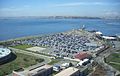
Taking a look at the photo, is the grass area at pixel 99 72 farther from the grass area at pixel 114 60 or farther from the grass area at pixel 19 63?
the grass area at pixel 19 63

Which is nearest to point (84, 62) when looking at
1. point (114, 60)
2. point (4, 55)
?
point (114, 60)

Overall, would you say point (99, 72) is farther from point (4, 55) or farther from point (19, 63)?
point (4, 55)

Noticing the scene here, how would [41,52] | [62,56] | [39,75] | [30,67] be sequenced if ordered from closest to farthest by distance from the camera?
[39,75]
[30,67]
[62,56]
[41,52]

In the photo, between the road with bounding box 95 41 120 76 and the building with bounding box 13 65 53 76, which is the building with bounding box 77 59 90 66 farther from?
the building with bounding box 13 65 53 76

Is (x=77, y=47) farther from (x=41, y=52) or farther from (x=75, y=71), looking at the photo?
(x=75, y=71)

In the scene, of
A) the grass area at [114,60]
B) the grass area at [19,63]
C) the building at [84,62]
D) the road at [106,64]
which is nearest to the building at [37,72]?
the grass area at [19,63]

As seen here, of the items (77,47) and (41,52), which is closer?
(41,52)

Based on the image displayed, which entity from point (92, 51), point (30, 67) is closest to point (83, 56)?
point (92, 51)
